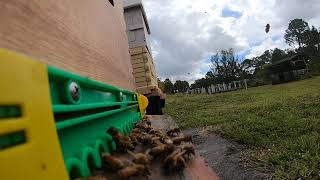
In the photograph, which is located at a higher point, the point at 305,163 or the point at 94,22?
the point at 94,22

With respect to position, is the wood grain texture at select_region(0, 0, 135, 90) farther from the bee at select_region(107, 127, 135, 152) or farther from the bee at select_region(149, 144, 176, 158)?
the bee at select_region(149, 144, 176, 158)

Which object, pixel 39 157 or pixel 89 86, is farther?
pixel 89 86

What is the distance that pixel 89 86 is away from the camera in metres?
1.38

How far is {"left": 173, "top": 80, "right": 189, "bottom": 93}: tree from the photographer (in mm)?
61606

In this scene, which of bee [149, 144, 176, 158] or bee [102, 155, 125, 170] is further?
bee [149, 144, 176, 158]

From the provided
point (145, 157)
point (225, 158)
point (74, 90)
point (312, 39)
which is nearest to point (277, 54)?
point (312, 39)

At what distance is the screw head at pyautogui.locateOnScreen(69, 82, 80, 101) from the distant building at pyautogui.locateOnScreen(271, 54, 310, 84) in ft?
156

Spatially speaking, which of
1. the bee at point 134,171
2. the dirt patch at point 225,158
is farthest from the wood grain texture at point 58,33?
the dirt patch at point 225,158

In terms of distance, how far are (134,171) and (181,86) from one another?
6214 centimetres

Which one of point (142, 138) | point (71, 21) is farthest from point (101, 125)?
point (71, 21)

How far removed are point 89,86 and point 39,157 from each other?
2.13ft

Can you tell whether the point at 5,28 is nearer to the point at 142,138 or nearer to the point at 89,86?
the point at 89,86

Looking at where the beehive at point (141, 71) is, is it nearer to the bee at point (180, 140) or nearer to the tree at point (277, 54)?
the bee at point (180, 140)

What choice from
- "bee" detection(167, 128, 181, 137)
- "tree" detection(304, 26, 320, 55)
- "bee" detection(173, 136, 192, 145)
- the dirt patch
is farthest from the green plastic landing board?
"tree" detection(304, 26, 320, 55)
